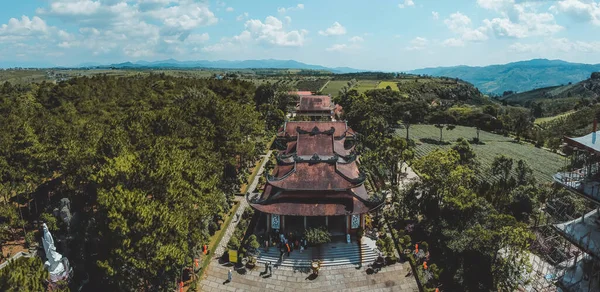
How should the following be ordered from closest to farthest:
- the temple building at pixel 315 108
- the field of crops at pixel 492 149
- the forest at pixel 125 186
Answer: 1. the forest at pixel 125 186
2. the field of crops at pixel 492 149
3. the temple building at pixel 315 108

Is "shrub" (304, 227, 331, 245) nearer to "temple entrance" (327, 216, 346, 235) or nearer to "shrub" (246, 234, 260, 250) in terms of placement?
"temple entrance" (327, 216, 346, 235)

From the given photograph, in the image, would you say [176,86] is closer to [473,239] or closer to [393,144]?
[393,144]

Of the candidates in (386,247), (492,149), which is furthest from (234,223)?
(492,149)

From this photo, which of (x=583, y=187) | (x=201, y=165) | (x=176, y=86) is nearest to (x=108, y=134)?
(x=201, y=165)

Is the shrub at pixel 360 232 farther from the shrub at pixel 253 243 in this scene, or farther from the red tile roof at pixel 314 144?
the red tile roof at pixel 314 144

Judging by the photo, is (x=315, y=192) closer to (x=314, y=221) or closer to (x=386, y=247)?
(x=314, y=221)

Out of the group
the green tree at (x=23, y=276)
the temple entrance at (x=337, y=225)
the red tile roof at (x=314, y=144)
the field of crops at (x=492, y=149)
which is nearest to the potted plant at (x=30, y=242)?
the green tree at (x=23, y=276)
